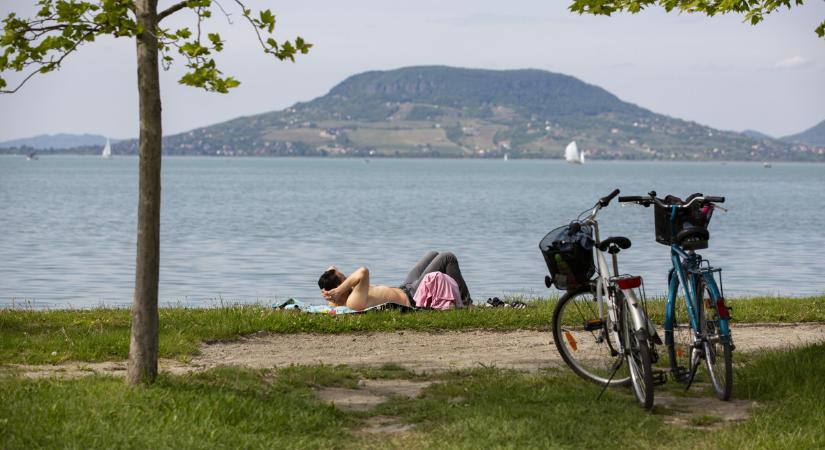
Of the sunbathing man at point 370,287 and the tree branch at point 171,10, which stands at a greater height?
the tree branch at point 171,10

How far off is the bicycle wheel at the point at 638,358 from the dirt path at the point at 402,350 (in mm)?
1751

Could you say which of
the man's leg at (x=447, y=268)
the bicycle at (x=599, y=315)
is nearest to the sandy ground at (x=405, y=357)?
the bicycle at (x=599, y=315)

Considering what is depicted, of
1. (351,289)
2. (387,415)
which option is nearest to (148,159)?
(387,415)

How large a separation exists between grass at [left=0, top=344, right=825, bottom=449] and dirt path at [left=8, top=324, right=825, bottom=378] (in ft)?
3.60

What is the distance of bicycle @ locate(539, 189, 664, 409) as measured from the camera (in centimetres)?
872

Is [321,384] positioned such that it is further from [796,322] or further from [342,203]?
[342,203]

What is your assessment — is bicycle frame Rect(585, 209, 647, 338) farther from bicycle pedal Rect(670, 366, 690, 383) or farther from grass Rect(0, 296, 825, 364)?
grass Rect(0, 296, 825, 364)

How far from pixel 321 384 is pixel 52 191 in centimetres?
10176

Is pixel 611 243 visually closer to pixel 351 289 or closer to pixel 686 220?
pixel 686 220

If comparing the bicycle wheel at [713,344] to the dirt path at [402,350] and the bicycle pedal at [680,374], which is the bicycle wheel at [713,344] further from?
the dirt path at [402,350]

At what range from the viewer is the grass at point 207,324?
10938 millimetres

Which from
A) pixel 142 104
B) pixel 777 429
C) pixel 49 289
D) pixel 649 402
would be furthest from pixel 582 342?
Result: pixel 49 289

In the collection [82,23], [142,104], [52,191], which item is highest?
[82,23]

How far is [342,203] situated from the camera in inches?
3342
